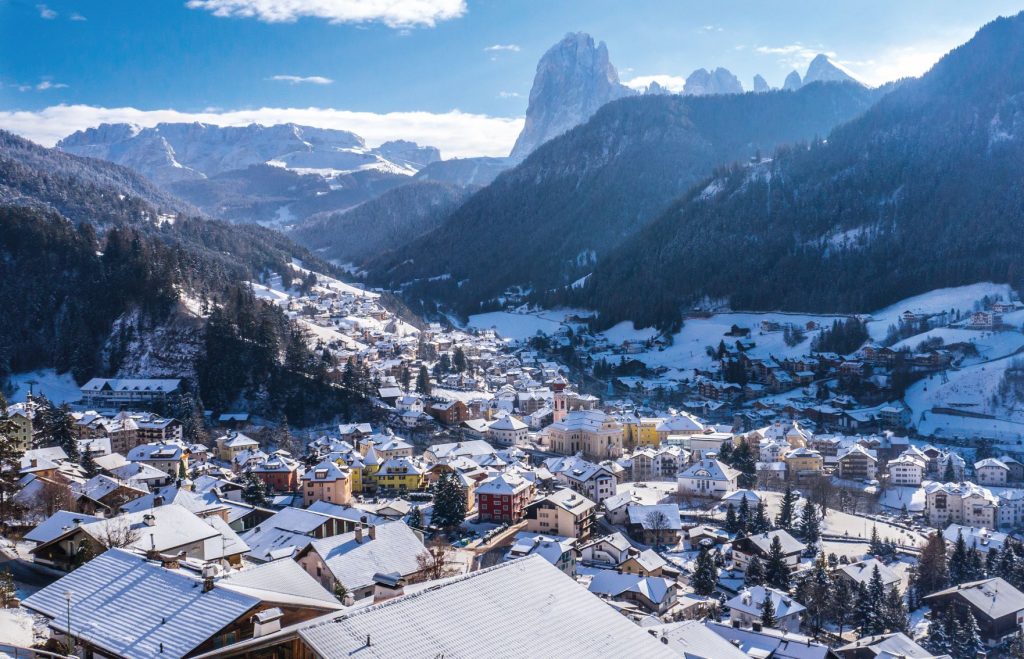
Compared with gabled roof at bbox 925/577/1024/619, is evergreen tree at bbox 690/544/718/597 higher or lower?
higher

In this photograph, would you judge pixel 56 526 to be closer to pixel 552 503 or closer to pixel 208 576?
pixel 208 576

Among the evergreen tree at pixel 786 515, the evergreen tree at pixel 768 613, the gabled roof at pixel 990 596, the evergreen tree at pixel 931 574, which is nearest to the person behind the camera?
the evergreen tree at pixel 768 613

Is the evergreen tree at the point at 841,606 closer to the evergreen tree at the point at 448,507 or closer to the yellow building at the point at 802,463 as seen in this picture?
the evergreen tree at the point at 448,507

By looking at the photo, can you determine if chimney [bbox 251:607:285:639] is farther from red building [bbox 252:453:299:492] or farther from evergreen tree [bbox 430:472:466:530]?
red building [bbox 252:453:299:492]

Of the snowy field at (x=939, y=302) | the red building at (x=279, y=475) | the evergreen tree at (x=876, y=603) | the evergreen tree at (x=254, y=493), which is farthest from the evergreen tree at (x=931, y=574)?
the snowy field at (x=939, y=302)

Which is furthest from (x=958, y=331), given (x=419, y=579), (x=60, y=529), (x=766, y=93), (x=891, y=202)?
(x=766, y=93)

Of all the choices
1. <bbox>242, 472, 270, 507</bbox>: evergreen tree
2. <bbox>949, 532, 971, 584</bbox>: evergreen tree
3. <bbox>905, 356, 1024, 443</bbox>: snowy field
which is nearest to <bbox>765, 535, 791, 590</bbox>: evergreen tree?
<bbox>949, 532, 971, 584</bbox>: evergreen tree
